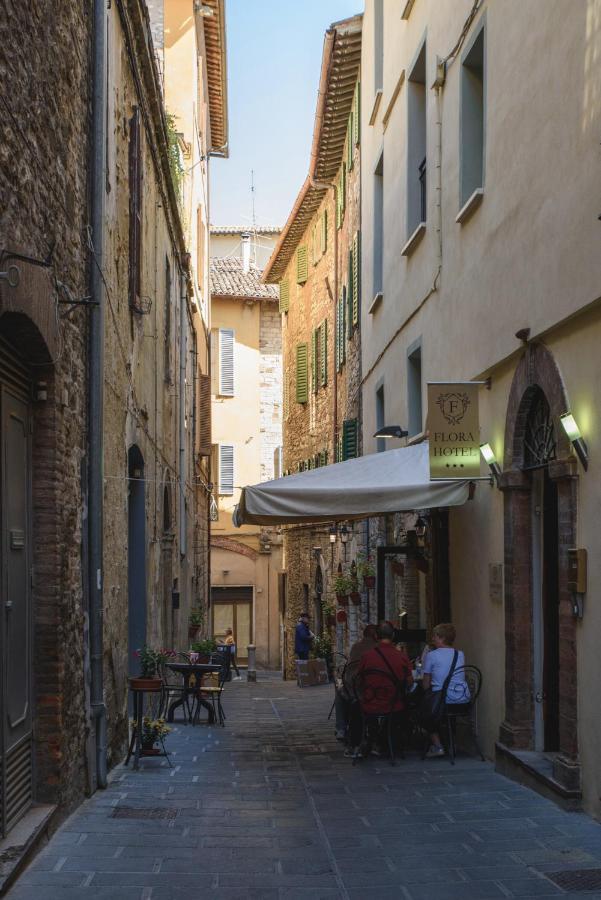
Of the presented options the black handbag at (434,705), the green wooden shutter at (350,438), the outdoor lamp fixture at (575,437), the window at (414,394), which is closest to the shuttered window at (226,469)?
the green wooden shutter at (350,438)

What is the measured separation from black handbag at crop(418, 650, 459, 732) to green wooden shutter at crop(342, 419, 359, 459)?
10.5 m

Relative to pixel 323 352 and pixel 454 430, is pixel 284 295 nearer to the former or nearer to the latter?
pixel 323 352

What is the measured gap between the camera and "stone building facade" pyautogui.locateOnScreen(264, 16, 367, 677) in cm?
2077

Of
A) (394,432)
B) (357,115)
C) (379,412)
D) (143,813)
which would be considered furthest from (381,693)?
(357,115)

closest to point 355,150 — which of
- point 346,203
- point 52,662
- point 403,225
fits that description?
point 346,203

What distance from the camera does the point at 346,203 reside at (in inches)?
885

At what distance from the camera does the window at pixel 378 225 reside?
58.0 feet

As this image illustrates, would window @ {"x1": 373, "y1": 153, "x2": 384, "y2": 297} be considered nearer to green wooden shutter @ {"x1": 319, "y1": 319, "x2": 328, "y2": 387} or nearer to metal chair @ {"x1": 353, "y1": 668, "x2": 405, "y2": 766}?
green wooden shutter @ {"x1": 319, "y1": 319, "x2": 328, "y2": 387}

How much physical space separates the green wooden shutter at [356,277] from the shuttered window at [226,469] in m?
16.4

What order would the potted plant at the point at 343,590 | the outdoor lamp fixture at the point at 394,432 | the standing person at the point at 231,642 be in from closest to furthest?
1. the outdoor lamp fixture at the point at 394,432
2. the potted plant at the point at 343,590
3. the standing person at the point at 231,642

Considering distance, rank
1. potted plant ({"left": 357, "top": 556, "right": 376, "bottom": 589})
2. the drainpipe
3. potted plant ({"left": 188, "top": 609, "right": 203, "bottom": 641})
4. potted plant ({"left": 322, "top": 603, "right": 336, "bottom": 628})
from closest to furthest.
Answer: the drainpipe < potted plant ({"left": 357, "top": 556, "right": 376, "bottom": 589}) < potted plant ({"left": 188, "top": 609, "right": 203, "bottom": 641}) < potted plant ({"left": 322, "top": 603, "right": 336, "bottom": 628})

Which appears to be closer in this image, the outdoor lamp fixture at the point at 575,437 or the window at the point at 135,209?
the outdoor lamp fixture at the point at 575,437

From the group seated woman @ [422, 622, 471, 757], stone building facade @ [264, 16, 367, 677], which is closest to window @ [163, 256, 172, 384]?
stone building facade @ [264, 16, 367, 677]

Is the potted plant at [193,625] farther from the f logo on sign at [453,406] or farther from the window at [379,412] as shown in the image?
the f logo on sign at [453,406]
